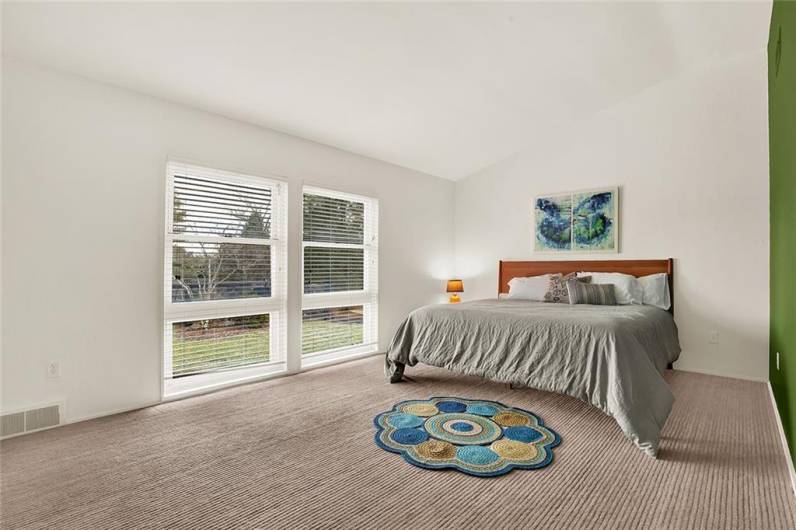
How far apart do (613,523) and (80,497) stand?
225cm

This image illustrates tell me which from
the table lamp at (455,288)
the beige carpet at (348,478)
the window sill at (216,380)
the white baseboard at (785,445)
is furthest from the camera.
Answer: the table lamp at (455,288)

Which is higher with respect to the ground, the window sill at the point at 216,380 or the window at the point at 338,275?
the window at the point at 338,275

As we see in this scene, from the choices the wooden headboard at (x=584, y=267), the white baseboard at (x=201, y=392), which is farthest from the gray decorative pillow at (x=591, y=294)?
the white baseboard at (x=201, y=392)

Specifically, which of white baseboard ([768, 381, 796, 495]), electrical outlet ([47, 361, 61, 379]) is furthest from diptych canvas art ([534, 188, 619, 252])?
electrical outlet ([47, 361, 61, 379])

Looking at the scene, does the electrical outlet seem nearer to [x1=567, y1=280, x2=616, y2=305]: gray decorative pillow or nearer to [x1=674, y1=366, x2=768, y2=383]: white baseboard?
[x1=567, y1=280, x2=616, y2=305]: gray decorative pillow

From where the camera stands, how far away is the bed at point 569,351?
2400 millimetres

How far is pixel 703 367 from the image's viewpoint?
403 cm

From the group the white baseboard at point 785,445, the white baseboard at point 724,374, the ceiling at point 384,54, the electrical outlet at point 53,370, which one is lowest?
the white baseboard at point 724,374

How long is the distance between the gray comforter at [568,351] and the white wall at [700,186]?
0.46m

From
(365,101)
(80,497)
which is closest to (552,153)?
(365,101)

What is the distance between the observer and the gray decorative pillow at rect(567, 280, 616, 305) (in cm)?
398

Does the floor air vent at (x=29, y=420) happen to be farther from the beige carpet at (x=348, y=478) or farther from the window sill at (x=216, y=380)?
the window sill at (x=216, y=380)

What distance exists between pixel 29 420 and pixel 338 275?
8.69 feet

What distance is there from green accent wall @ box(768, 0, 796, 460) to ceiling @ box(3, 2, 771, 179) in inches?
28.7
